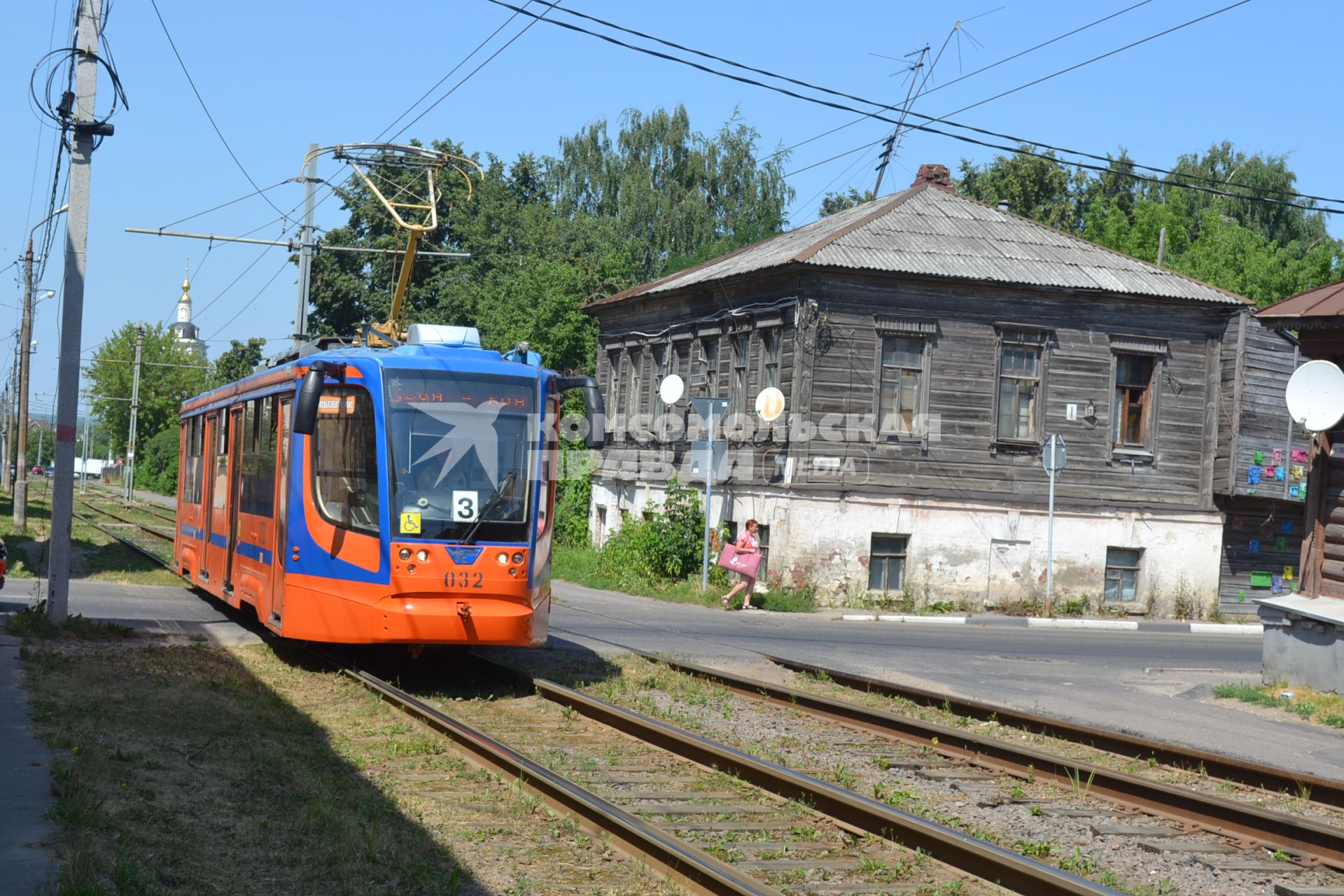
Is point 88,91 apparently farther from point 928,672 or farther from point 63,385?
point 928,672

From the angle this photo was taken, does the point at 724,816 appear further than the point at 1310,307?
No

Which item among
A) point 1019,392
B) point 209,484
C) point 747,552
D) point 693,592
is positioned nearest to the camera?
point 209,484

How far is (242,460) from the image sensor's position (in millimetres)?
15461

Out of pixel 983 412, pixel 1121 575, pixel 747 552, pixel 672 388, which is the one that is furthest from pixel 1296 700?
pixel 672 388

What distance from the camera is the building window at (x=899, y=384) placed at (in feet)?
88.4

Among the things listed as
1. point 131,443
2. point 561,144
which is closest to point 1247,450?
point 561,144

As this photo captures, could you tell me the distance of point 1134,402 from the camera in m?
28.7

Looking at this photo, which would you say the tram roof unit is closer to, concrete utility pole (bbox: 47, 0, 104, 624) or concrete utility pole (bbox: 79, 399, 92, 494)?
concrete utility pole (bbox: 47, 0, 104, 624)

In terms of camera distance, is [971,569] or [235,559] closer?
[235,559]

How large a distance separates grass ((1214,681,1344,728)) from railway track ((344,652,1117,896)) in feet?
23.8

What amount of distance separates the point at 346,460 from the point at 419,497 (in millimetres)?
832

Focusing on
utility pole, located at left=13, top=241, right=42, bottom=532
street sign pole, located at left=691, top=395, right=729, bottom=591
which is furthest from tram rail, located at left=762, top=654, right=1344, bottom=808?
utility pole, located at left=13, top=241, right=42, bottom=532

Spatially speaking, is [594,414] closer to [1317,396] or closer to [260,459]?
[260,459]

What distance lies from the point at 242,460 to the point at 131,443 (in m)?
51.5
